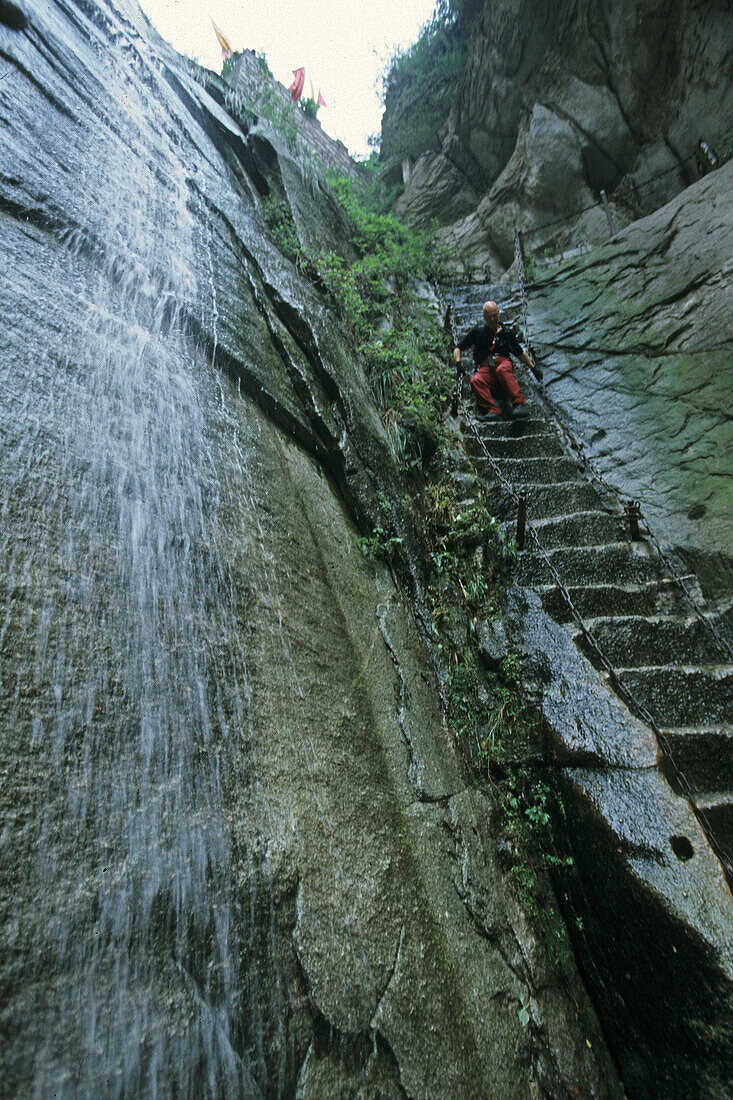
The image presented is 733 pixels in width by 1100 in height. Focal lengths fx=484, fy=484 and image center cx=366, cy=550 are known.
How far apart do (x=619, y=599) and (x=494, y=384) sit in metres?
3.48

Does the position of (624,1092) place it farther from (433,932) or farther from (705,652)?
(705,652)

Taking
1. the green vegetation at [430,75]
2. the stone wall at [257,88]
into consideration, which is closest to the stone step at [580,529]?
the stone wall at [257,88]

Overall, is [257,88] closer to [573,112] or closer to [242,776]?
[573,112]

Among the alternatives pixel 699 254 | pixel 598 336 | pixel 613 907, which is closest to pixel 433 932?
pixel 613 907

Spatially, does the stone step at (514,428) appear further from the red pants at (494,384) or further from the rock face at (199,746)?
the rock face at (199,746)

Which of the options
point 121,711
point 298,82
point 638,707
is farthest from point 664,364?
point 298,82

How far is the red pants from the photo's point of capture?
6.05 metres

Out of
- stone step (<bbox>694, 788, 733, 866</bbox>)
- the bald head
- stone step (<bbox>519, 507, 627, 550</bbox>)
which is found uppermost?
the bald head

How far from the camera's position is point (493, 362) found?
6246 millimetres

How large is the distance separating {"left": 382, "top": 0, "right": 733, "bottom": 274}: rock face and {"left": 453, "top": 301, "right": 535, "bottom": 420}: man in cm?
520

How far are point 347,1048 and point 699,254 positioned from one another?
320 inches

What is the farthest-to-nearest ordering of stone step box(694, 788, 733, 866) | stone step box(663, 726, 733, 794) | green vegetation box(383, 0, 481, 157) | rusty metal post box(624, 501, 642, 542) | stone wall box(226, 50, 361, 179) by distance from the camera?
green vegetation box(383, 0, 481, 157) → stone wall box(226, 50, 361, 179) → rusty metal post box(624, 501, 642, 542) → stone step box(663, 726, 733, 794) → stone step box(694, 788, 733, 866)

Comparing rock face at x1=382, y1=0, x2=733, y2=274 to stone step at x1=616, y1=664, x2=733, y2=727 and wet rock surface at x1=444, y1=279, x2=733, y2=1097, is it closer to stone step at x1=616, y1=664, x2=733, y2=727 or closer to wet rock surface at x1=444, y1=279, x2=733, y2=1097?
wet rock surface at x1=444, y1=279, x2=733, y2=1097

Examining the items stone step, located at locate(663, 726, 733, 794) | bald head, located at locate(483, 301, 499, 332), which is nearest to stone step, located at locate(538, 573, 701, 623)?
stone step, located at locate(663, 726, 733, 794)
